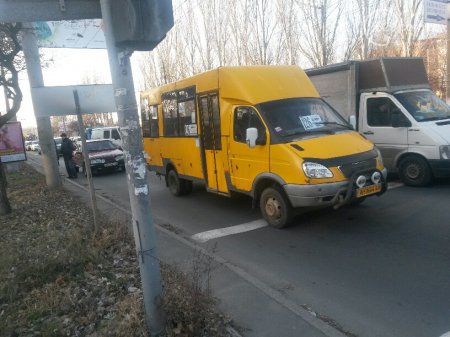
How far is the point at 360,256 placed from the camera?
17.7 feet

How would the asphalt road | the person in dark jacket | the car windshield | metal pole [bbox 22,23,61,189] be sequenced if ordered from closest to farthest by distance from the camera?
1. the asphalt road
2. metal pole [bbox 22,23,61,189]
3. the person in dark jacket
4. the car windshield

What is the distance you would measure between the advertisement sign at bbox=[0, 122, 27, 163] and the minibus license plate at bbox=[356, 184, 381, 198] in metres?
14.9

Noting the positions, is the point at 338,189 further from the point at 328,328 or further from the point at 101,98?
the point at 101,98

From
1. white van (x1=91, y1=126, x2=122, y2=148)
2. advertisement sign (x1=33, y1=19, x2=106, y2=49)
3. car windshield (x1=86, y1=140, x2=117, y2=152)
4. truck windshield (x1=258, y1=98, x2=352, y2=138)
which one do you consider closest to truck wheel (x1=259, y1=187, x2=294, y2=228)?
truck windshield (x1=258, y1=98, x2=352, y2=138)

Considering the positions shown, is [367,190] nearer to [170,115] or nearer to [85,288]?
[85,288]

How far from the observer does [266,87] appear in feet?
23.9

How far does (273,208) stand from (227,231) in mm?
907

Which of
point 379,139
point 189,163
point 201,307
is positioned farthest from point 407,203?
point 201,307

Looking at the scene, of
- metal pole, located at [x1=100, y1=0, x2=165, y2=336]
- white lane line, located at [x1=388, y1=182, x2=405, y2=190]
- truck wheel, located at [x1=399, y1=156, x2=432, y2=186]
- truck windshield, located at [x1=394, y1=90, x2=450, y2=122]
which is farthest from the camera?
white lane line, located at [x1=388, y1=182, x2=405, y2=190]

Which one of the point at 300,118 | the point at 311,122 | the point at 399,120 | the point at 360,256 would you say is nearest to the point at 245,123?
the point at 300,118

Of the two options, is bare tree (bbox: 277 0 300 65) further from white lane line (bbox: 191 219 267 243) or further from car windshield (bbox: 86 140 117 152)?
white lane line (bbox: 191 219 267 243)

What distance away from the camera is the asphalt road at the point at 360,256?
12.8 feet

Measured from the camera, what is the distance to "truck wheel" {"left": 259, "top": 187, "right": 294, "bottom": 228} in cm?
665

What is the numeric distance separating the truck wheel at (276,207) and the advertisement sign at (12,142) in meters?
13.4
